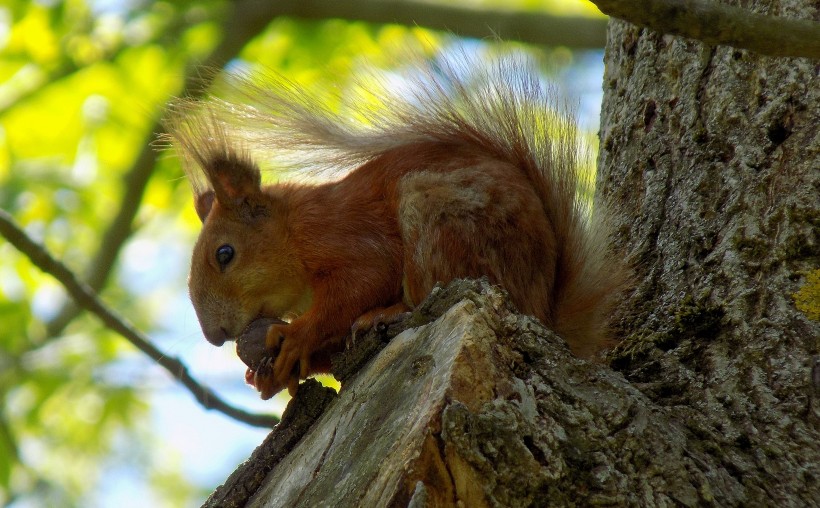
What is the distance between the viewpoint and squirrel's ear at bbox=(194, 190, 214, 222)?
3153mm

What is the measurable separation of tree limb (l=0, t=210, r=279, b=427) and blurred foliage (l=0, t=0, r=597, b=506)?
138cm

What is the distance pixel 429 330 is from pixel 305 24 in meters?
3.25

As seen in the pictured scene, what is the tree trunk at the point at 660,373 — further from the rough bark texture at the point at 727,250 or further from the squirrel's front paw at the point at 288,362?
the squirrel's front paw at the point at 288,362

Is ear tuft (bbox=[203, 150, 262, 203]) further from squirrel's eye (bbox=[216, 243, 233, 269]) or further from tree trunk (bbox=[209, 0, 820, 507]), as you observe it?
tree trunk (bbox=[209, 0, 820, 507])

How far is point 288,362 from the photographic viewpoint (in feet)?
7.55

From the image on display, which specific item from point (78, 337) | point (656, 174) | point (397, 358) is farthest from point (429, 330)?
point (78, 337)

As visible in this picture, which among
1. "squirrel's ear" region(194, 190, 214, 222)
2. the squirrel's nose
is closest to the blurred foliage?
"squirrel's ear" region(194, 190, 214, 222)

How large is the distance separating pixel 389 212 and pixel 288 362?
507 millimetres

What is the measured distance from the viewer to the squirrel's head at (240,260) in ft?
8.81

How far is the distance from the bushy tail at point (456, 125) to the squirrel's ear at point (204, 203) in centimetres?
46

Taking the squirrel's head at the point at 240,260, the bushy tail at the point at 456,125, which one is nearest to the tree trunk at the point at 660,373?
the bushy tail at the point at 456,125

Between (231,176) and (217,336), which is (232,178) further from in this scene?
(217,336)

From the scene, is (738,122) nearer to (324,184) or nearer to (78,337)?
(324,184)

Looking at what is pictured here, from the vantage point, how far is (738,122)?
2082mm
